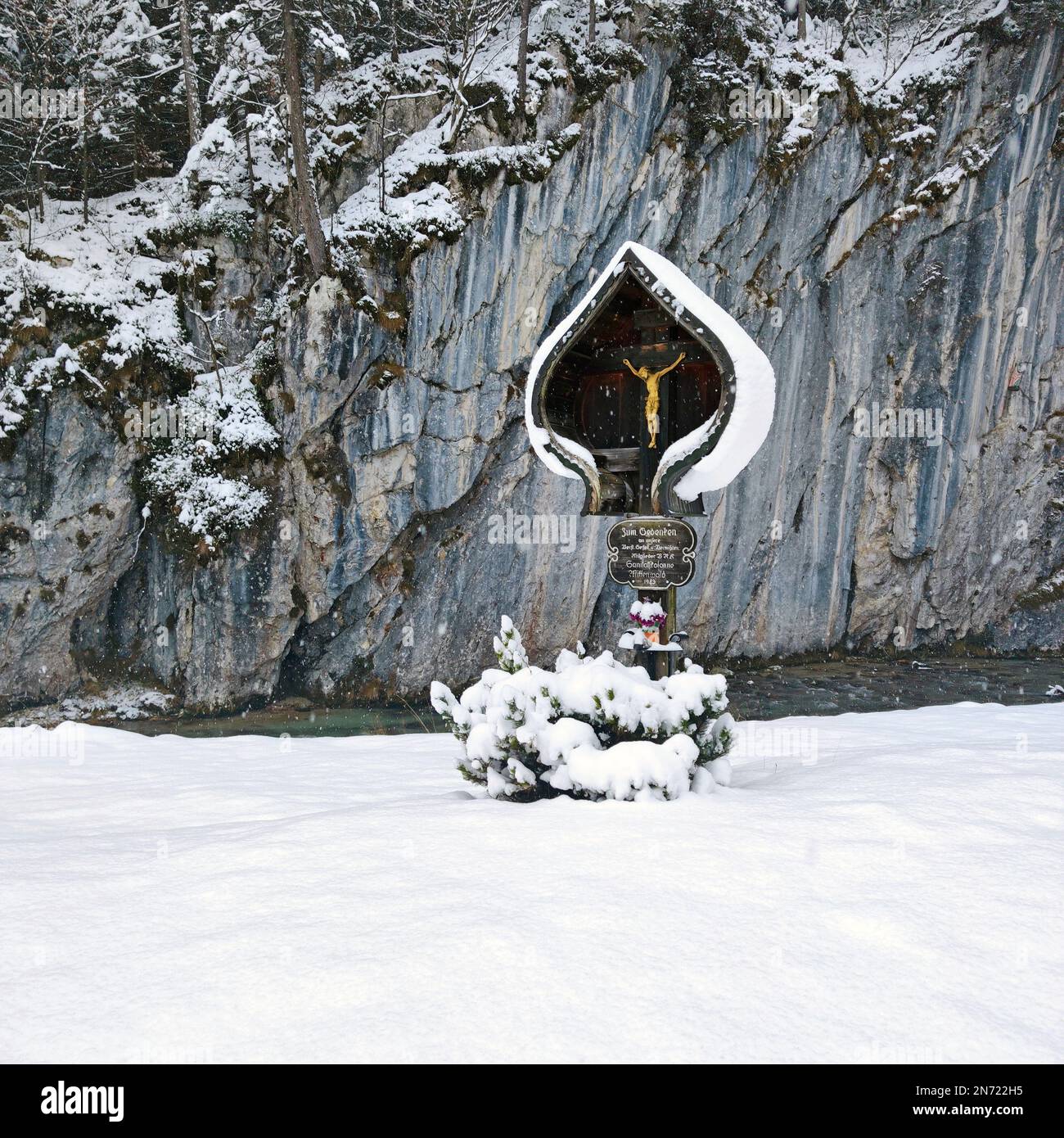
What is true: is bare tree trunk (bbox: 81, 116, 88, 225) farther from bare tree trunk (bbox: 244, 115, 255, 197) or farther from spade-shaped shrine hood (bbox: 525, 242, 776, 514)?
spade-shaped shrine hood (bbox: 525, 242, 776, 514)

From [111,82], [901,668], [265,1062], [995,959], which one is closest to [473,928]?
[265,1062]

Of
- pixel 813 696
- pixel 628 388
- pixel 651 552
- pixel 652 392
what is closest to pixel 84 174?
pixel 628 388

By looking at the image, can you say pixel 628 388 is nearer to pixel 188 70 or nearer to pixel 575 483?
pixel 575 483

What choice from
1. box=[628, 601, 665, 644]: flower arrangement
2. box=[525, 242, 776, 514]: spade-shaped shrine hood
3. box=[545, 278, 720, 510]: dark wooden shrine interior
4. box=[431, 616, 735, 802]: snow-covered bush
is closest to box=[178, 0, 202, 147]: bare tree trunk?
box=[545, 278, 720, 510]: dark wooden shrine interior

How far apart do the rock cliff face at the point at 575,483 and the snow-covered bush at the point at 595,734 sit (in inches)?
527

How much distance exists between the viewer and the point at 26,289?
1527cm

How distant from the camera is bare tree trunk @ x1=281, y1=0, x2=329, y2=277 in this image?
15.9 meters

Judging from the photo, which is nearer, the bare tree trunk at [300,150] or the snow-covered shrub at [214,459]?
the snow-covered shrub at [214,459]

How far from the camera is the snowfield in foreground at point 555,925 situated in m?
1.77

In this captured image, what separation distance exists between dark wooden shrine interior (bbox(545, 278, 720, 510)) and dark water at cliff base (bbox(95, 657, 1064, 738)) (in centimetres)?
820

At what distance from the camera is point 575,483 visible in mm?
17859

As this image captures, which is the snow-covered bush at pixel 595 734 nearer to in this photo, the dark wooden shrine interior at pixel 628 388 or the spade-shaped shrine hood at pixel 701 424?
the spade-shaped shrine hood at pixel 701 424

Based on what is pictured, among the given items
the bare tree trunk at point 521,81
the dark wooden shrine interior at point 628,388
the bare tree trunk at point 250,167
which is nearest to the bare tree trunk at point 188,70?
the bare tree trunk at point 250,167

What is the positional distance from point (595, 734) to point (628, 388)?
3102mm
